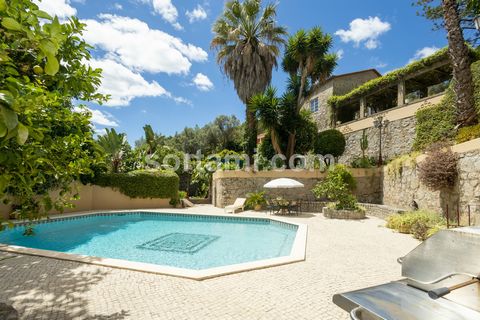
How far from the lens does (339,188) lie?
14.4m

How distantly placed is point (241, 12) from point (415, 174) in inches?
703

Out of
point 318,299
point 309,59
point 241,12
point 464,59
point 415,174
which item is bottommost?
point 318,299

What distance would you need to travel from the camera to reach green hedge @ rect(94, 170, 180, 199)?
18.9 metres

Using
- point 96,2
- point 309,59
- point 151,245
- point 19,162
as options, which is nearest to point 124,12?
point 96,2

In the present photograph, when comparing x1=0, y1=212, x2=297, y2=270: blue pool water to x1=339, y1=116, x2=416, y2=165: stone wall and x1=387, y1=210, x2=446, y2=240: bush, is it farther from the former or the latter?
x1=339, y1=116, x2=416, y2=165: stone wall

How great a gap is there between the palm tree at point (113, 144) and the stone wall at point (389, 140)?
19.6 meters

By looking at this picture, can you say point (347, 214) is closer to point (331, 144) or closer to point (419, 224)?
point (419, 224)

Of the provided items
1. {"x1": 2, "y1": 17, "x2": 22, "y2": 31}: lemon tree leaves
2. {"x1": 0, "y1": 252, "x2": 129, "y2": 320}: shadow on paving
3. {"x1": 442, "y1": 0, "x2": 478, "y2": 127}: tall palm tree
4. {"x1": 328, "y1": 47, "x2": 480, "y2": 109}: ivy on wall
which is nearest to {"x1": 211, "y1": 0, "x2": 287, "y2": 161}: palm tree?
{"x1": 328, "y1": 47, "x2": 480, "y2": 109}: ivy on wall

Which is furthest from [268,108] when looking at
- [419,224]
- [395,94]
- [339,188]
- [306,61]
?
[395,94]

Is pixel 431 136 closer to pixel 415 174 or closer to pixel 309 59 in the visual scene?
pixel 415 174

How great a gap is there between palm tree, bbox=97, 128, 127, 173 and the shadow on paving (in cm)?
1335

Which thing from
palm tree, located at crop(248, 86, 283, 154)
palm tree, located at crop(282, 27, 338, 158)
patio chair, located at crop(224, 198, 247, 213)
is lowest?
patio chair, located at crop(224, 198, 247, 213)

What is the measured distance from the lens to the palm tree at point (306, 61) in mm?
19797

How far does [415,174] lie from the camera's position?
41.6 ft
